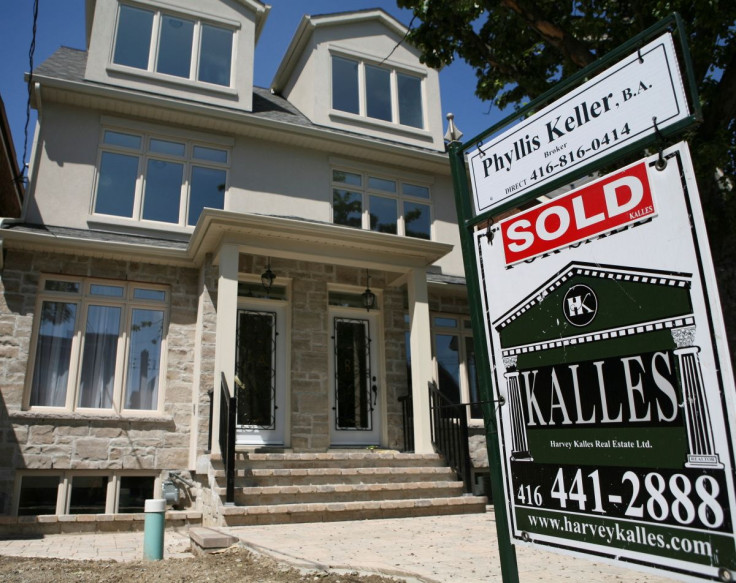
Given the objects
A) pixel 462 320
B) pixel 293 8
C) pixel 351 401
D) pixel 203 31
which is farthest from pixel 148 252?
pixel 293 8

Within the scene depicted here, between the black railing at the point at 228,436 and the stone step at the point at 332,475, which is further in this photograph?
the stone step at the point at 332,475

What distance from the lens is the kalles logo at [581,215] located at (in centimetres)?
180

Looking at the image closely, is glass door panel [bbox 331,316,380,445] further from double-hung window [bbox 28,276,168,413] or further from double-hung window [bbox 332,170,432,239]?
double-hung window [bbox 28,276,168,413]

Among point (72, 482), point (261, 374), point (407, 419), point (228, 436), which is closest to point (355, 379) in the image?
point (407, 419)

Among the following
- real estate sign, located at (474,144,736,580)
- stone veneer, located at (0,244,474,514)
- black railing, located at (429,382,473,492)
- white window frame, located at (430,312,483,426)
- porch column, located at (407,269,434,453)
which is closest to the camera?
real estate sign, located at (474,144,736,580)

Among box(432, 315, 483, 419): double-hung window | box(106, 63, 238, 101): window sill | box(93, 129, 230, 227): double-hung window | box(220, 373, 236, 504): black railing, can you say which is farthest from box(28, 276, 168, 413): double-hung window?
box(432, 315, 483, 419): double-hung window

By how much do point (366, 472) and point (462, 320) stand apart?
4236 millimetres

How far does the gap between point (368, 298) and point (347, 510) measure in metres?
3.88

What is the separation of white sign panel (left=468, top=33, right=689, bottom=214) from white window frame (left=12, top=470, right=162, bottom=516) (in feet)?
23.8

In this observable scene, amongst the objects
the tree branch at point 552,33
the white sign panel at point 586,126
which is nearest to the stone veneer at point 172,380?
the tree branch at point 552,33

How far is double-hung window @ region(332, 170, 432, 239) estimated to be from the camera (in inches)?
417

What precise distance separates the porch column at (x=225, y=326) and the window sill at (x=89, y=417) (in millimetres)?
1282

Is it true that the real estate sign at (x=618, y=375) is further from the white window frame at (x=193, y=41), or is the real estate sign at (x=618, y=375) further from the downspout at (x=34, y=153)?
the white window frame at (x=193, y=41)

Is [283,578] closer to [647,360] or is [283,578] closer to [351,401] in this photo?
[647,360]
